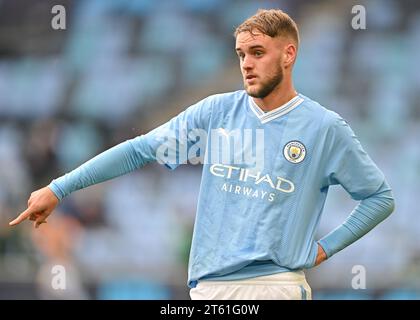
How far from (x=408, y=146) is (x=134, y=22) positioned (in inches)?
106

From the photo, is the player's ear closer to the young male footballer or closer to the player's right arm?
the young male footballer

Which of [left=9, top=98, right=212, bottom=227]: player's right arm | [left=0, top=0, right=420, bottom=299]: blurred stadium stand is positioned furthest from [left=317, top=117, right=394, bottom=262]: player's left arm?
[left=0, top=0, right=420, bottom=299]: blurred stadium stand

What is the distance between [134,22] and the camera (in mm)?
8898

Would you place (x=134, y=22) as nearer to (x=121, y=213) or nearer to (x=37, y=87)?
(x=37, y=87)

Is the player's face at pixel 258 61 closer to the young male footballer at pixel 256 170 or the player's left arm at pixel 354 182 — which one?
the young male footballer at pixel 256 170

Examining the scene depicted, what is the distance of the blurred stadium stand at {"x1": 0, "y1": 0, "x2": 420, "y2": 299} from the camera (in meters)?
7.86

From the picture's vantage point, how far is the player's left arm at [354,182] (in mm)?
3705

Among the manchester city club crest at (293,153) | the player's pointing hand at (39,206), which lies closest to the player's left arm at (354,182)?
the manchester city club crest at (293,153)

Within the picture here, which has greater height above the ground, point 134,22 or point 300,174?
point 134,22

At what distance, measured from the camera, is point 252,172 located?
12.0 ft

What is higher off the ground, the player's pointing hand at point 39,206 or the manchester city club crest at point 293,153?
the manchester city club crest at point 293,153

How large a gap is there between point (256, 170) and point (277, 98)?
0.30 meters

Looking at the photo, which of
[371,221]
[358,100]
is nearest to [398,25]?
[358,100]

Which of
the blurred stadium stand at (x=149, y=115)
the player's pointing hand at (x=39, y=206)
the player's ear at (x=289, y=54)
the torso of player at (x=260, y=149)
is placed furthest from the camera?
the blurred stadium stand at (x=149, y=115)
